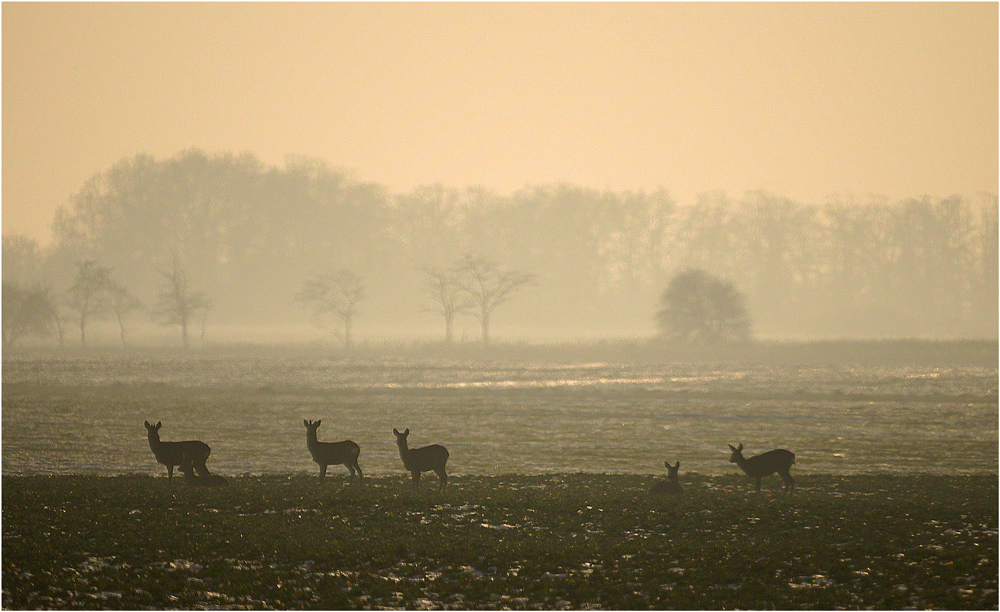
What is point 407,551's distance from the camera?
13984 millimetres

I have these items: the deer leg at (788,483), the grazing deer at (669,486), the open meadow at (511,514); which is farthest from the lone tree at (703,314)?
→ the grazing deer at (669,486)

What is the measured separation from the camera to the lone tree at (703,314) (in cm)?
7600

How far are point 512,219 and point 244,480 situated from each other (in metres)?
136

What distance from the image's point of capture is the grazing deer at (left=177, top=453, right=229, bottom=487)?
18.2m

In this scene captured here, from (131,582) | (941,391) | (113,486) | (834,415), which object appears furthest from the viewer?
(941,391)

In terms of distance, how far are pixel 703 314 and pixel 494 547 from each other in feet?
212

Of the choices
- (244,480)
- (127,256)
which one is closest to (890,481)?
(244,480)

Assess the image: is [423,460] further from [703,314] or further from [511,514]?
→ [703,314]

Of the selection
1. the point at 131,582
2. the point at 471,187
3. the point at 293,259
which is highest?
the point at 471,187

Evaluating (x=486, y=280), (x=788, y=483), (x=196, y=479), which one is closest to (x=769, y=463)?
(x=788, y=483)

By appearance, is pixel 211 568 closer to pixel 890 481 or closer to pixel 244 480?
pixel 244 480

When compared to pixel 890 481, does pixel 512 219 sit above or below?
above

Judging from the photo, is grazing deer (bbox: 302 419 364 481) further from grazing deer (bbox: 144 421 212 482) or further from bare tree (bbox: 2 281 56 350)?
bare tree (bbox: 2 281 56 350)

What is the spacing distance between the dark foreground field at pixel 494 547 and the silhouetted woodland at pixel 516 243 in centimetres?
12551
